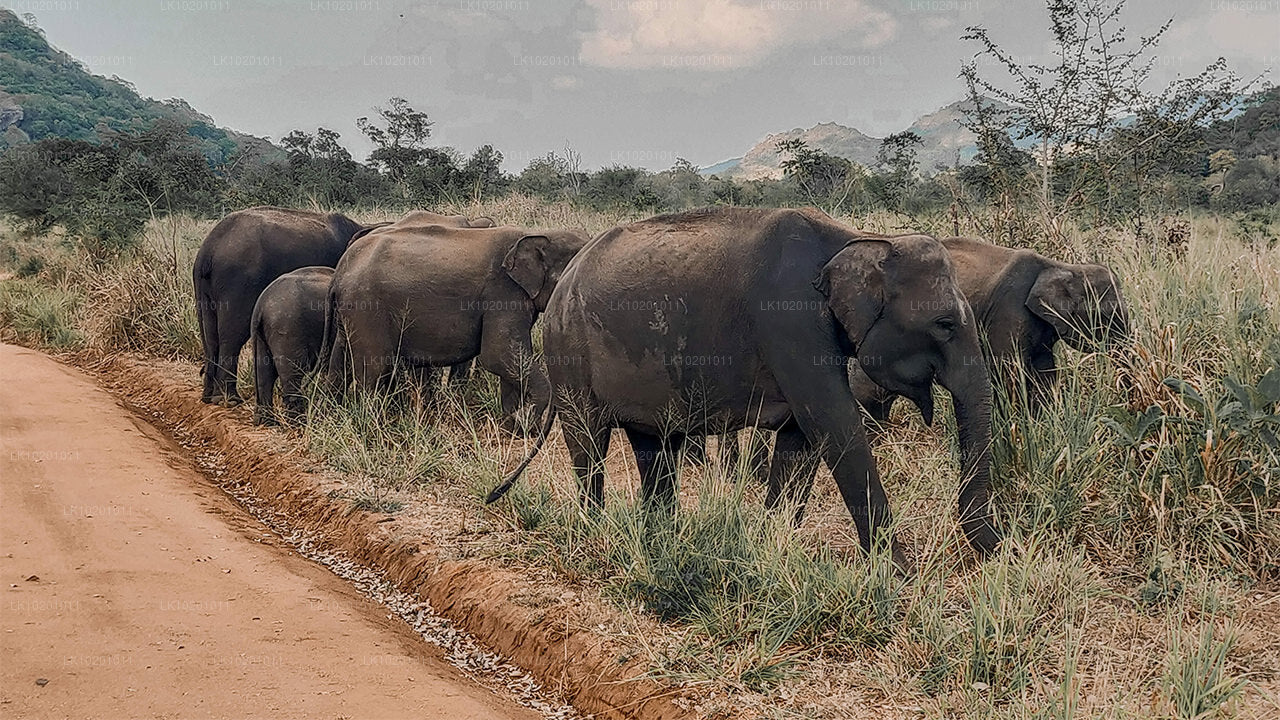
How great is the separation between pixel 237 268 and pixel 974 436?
23.7 feet

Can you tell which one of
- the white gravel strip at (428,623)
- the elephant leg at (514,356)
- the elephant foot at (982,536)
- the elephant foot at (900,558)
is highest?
the elephant leg at (514,356)

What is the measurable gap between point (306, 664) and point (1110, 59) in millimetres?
8718

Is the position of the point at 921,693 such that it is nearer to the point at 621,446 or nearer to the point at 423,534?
the point at 423,534

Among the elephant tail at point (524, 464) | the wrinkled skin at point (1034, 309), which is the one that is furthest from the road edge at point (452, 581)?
the wrinkled skin at point (1034, 309)

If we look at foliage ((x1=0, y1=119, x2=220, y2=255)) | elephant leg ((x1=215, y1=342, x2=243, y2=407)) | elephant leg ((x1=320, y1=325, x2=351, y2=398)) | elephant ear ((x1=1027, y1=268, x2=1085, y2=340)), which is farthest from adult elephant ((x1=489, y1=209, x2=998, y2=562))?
foliage ((x1=0, y1=119, x2=220, y2=255))

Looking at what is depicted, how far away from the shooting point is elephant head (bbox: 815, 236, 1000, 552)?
14.3ft

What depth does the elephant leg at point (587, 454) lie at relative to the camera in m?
5.20

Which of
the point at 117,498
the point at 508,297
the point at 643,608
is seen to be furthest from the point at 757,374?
the point at 117,498

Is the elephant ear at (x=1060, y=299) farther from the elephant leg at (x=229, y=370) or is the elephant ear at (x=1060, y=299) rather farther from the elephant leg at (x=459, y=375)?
the elephant leg at (x=229, y=370)

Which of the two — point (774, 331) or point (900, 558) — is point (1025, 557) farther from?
point (774, 331)

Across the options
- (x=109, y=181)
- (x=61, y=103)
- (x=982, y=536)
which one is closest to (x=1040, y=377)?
(x=982, y=536)

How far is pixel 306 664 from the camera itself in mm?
4230

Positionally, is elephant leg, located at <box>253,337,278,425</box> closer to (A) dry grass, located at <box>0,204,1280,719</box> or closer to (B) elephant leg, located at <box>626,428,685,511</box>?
(A) dry grass, located at <box>0,204,1280,719</box>

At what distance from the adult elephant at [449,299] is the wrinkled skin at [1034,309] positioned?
7.75 ft
